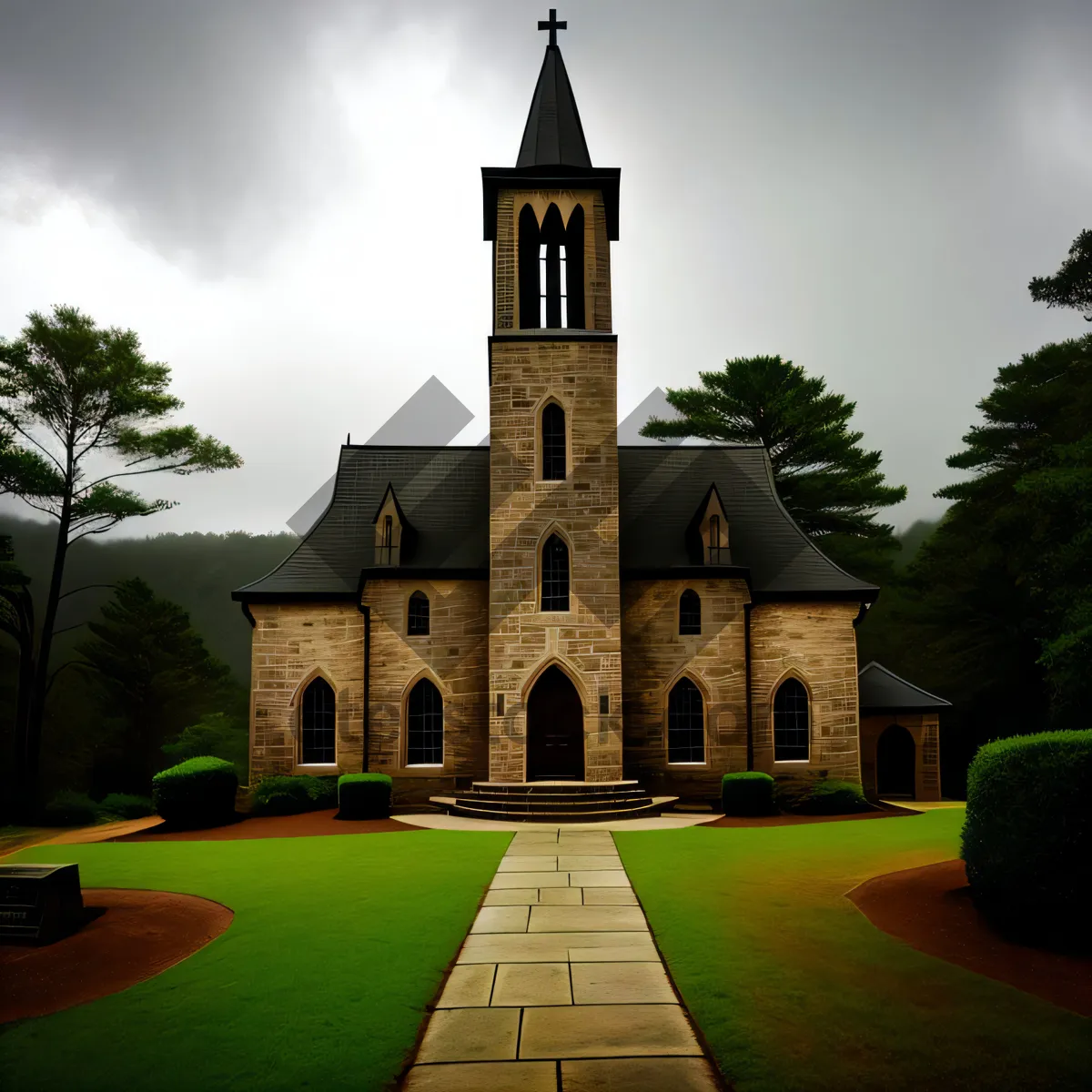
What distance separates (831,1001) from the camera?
24.6ft

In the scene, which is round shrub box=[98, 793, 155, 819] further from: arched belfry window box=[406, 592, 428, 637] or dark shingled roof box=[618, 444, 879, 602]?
dark shingled roof box=[618, 444, 879, 602]

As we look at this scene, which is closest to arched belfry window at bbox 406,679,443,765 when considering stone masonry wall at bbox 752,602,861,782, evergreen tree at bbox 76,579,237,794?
stone masonry wall at bbox 752,602,861,782

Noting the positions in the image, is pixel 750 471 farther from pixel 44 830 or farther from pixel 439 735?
pixel 44 830

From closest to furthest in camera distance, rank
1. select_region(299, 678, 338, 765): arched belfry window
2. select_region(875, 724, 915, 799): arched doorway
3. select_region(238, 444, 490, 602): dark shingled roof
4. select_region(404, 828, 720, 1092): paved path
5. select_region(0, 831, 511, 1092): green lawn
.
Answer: select_region(404, 828, 720, 1092): paved path, select_region(0, 831, 511, 1092): green lawn, select_region(299, 678, 338, 765): arched belfry window, select_region(238, 444, 490, 602): dark shingled roof, select_region(875, 724, 915, 799): arched doorway

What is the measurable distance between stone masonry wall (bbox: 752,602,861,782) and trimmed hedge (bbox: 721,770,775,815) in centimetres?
282

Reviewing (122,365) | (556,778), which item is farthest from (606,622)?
(122,365)

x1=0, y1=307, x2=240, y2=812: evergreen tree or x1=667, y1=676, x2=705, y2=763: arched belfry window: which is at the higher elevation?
x1=0, y1=307, x2=240, y2=812: evergreen tree

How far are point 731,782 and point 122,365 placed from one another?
2652 cm

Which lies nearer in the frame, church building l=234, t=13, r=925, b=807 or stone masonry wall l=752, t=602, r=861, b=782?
church building l=234, t=13, r=925, b=807

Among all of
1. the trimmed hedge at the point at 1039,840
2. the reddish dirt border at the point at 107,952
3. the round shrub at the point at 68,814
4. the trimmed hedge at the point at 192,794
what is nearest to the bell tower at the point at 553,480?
the trimmed hedge at the point at 192,794

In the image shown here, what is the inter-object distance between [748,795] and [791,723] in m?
4.07

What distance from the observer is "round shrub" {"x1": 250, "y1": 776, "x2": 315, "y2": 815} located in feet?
72.4

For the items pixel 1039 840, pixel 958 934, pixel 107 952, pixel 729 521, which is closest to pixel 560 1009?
pixel 958 934

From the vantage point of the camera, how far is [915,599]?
39156mm
